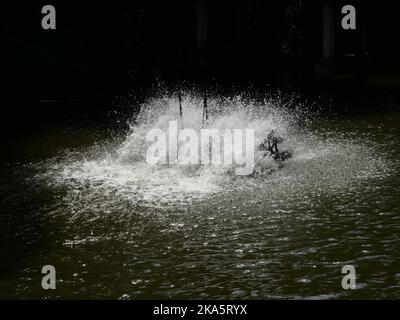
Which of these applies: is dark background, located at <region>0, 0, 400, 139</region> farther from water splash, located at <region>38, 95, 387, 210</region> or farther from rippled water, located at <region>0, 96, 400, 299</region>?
rippled water, located at <region>0, 96, 400, 299</region>

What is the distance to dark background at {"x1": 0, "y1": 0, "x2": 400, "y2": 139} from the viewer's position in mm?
20484

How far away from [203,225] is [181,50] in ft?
65.1

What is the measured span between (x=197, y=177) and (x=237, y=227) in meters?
2.32

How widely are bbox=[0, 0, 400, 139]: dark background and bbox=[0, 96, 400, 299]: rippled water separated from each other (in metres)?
8.24

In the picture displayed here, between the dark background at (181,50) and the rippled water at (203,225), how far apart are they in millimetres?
8245

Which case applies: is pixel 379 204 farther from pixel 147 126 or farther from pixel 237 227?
pixel 147 126

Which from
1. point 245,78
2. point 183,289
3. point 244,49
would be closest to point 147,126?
point 183,289

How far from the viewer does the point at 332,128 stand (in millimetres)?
13086

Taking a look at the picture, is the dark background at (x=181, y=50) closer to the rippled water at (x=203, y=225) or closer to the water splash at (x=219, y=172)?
the water splash at (x=219, y=172)

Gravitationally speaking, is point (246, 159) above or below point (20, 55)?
below
